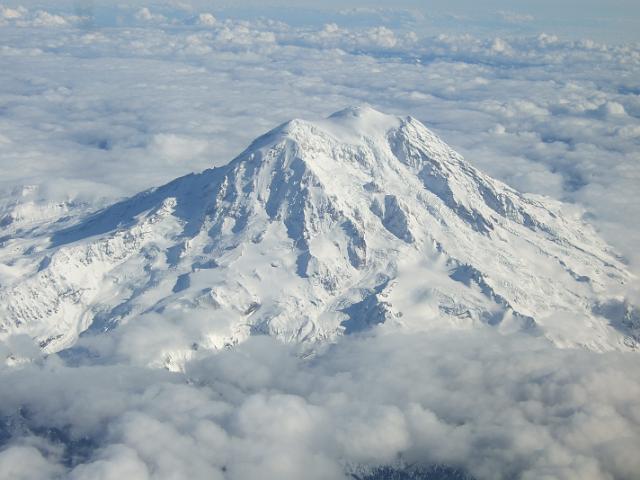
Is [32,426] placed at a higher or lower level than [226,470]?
lower

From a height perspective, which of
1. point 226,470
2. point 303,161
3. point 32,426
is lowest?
point 32,426

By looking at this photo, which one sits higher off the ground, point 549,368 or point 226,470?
point 549,368

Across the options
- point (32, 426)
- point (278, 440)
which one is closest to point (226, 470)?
point (278, 440)

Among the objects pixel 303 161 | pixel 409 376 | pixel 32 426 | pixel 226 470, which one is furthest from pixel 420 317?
pixel 32 426

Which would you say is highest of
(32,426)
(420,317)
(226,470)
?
(420,317)

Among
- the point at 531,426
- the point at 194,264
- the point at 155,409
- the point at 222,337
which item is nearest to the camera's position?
the point at 531,426

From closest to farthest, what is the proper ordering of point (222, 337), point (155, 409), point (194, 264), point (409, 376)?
point (155, 409), point (409, 376), point (222, 337), point (194, 264)

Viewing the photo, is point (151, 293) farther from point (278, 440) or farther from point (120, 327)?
point (278, 440)

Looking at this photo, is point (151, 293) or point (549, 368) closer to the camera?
point (549, 368)

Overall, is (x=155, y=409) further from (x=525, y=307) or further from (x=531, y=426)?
(x=525, y=307)

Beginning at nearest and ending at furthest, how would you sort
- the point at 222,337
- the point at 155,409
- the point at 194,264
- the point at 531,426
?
the point at 531,426
the point at 155,409
the point at 222,337
the point at 194,264
